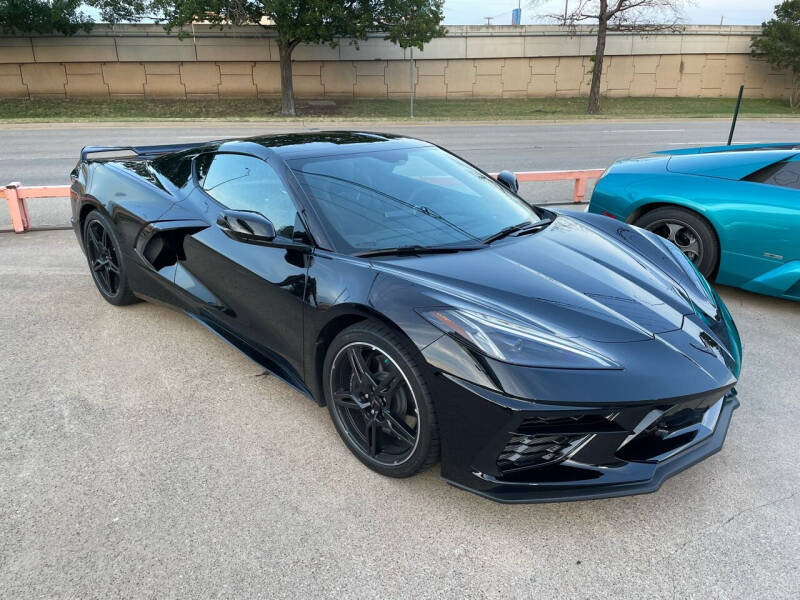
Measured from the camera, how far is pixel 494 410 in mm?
2213

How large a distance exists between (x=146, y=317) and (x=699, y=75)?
37789 millimetres

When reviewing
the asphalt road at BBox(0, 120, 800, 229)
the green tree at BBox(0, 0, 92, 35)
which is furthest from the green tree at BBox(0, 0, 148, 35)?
the asphalt road at BBox(0, 120, 800, 229)

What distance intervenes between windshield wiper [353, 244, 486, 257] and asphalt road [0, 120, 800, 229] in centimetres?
572

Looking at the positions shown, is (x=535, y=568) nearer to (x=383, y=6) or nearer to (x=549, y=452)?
(x=549, y=452)

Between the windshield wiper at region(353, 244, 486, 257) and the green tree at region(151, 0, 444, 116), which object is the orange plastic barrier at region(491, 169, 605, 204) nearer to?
the windshield wiper at region(353, 244, 486, 257)

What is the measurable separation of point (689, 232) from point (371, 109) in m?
23.8

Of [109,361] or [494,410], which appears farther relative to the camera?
[109,361]

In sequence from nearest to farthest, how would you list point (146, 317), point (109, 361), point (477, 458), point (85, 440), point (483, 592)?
point (483, 592), point (477, 458), point (85, 440), point (109, 361), point (146, 317)

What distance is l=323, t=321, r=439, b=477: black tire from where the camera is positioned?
2428 mm

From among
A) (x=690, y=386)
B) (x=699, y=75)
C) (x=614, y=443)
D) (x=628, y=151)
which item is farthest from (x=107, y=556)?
(x=699, y=75)

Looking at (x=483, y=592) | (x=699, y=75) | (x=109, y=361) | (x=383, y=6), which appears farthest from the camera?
(x=699, y=75)

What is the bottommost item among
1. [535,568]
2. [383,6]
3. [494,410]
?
[535,568]

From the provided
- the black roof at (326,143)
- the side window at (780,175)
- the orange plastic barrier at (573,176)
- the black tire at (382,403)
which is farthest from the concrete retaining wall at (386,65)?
the black tire at (382,403)

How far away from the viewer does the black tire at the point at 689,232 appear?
482 centimetres
